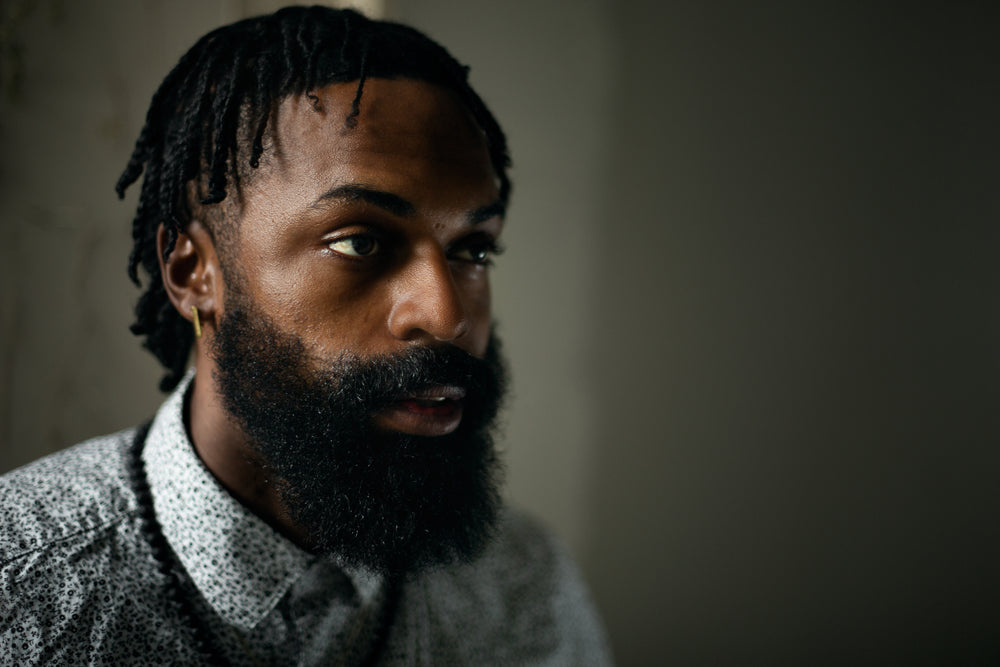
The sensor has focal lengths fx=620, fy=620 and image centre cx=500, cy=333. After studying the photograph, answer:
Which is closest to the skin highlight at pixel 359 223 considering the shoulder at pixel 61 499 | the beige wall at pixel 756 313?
the shoulder at pixel 61 499

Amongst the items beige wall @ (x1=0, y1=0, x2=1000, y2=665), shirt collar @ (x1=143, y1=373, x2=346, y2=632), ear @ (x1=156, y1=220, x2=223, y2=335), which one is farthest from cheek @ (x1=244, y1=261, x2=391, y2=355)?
beige wall @ (x1=0, y1=0, x2=1000, y2=665)

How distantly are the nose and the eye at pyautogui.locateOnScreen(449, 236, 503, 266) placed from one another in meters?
0.07

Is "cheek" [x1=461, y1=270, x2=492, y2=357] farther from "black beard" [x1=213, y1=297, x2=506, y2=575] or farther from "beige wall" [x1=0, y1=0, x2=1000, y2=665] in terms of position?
"beige wall" [x1=0, y1=0, x2=1000, y2=665]

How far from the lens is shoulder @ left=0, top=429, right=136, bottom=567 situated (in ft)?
2.29

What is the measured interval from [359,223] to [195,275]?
259mm

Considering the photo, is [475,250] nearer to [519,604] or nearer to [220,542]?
[220,542]

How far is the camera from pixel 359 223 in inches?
29.1

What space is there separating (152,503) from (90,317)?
0.46 m

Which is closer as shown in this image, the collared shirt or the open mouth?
the collared shirt

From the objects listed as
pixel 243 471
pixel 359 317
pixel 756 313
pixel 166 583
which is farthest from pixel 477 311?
pixel 756 313

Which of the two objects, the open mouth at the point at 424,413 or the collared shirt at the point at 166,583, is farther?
the open mouth at the point at 424,413

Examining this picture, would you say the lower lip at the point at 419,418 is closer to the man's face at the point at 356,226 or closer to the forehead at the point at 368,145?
the man's face at the point at 356,226

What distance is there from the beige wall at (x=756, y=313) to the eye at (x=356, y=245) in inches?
28.5

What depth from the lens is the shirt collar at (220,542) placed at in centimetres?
73
